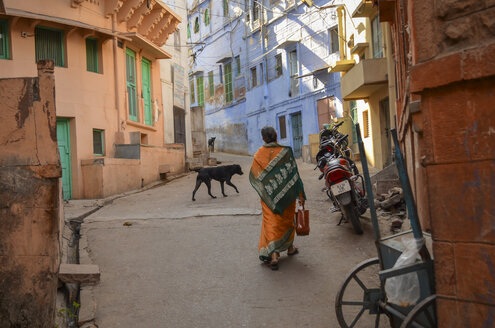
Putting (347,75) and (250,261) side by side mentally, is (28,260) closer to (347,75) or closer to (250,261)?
(250,261)

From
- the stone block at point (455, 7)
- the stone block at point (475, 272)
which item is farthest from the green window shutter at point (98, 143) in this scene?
the stone block at point (475, 272)

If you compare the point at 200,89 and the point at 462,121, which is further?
the point at 200,89

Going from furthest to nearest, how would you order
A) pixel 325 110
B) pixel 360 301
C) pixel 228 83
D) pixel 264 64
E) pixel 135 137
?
pixel 228 83, pixel 264 64, pixel 325 110, pixel 135 137, pixel 360 301

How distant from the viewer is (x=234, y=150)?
2981cm

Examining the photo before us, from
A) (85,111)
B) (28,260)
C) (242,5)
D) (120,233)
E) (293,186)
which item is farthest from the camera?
(242,5)

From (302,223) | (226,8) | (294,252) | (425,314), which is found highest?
(226,8)

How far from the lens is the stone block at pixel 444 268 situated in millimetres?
2666

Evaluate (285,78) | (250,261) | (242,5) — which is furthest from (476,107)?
(242,5)

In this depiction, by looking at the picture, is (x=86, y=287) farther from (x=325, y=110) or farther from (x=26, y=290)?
(x=325, y=110)

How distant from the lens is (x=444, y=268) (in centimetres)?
269

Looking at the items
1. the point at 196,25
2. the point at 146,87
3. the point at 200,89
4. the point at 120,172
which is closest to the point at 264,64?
the point at 200,89

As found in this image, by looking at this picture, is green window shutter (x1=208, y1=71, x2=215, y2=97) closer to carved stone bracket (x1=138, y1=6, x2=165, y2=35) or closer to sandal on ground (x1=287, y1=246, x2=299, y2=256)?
carved stone bracket (x1=138, y1=6, x2=165, y2=35)

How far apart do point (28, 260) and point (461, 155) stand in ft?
10.4

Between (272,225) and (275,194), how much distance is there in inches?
13.4
